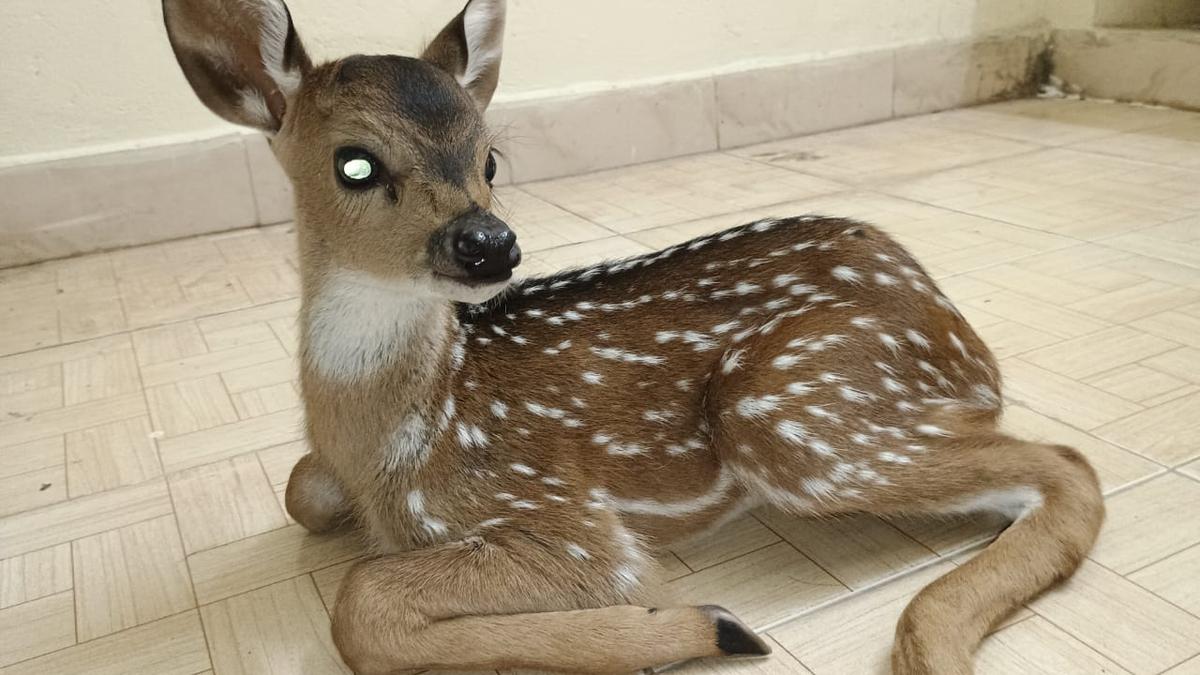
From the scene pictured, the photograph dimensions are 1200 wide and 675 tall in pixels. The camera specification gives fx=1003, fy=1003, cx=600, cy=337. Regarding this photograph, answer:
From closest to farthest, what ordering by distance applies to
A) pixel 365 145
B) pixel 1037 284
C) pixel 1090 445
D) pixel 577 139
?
pixel 365 145 → pixel 1090 445 → pixel 1037 284 → pixel 577 139

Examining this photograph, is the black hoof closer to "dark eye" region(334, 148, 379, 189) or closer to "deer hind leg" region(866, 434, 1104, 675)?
"deer hind leg" region(866, 434, 1104, 675)

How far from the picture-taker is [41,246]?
4.35m

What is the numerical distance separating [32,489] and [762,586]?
1.82 metres

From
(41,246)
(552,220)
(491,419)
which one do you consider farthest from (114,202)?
(491,419)

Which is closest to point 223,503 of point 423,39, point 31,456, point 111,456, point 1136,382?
point 111,456

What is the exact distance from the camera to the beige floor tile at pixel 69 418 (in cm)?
280

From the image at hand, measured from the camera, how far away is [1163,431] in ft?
7.89

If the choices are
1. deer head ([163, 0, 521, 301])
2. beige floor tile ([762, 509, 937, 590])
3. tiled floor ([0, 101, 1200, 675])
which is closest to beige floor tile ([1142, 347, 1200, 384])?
tiled floor ([0, 101, 1200, 675])

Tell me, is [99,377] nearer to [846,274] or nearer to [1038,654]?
[846,274]

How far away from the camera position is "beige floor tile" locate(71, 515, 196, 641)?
2.01 metres

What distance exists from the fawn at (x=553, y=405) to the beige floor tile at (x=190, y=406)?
2.53 feet

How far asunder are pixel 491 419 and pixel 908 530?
914 mm

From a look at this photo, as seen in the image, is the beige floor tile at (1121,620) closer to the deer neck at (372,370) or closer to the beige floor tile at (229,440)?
the deer neck at (372,370)

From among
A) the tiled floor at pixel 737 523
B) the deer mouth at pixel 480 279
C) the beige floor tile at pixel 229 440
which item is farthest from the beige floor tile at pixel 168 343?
the deer mouth at pixel 480 279
